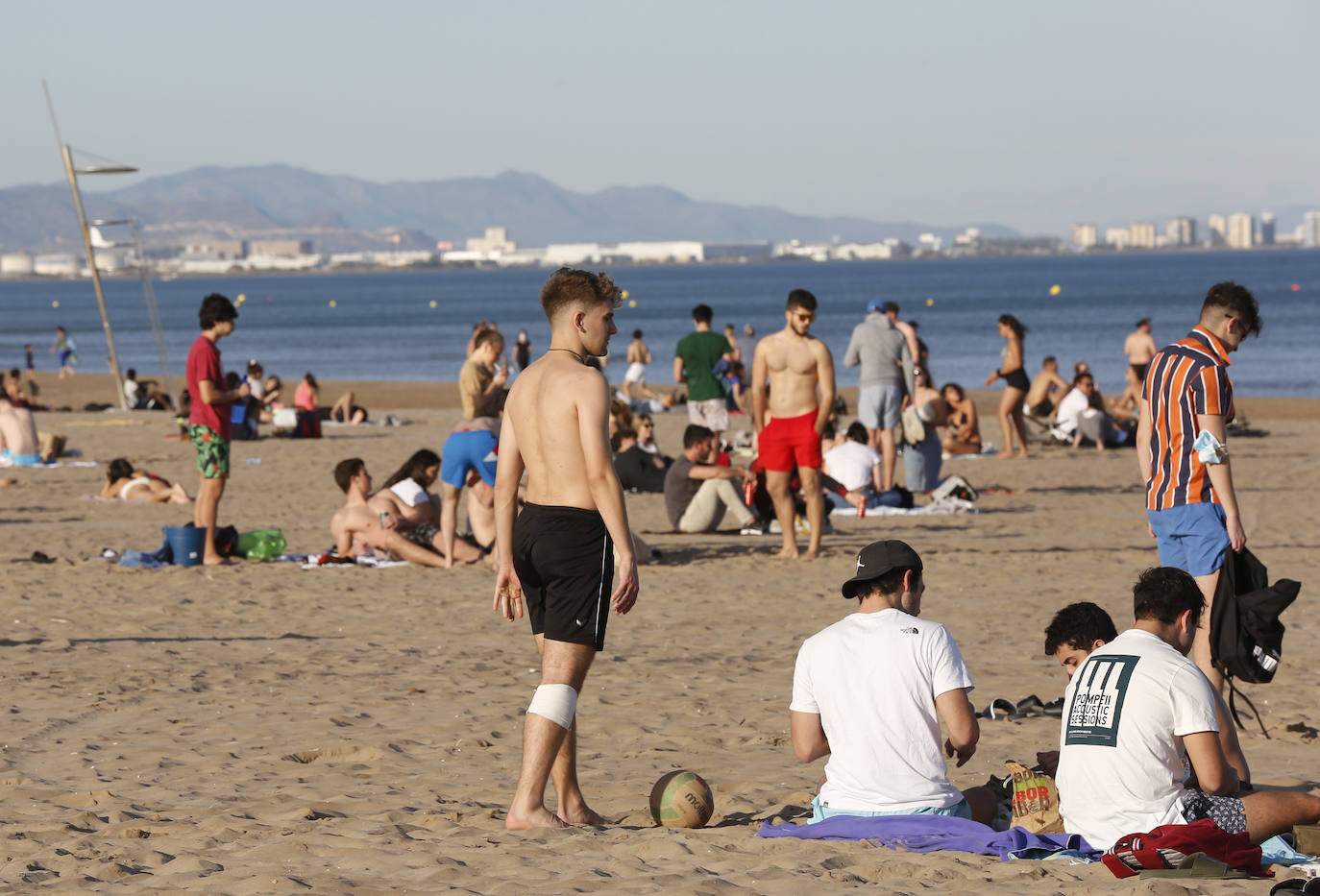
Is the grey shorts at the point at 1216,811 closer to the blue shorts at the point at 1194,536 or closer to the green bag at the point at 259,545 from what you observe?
the blue shorts at the point at 1194,536

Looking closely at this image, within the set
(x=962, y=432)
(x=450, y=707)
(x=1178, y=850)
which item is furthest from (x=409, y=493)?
(x=962, y=432)

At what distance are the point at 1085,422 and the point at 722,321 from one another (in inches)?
2842

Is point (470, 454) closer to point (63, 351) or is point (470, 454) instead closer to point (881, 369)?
point (881, 369)

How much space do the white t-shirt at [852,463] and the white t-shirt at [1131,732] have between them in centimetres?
854

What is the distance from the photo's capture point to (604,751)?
591 cm

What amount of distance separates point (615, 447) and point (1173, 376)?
9158 millimetres

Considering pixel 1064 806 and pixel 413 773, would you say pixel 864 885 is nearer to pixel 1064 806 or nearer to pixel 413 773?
pixel 1064 806

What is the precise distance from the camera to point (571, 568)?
4.53m

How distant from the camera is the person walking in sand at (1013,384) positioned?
1634cm

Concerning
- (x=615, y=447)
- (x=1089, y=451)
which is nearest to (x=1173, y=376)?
(x=615, y=447)

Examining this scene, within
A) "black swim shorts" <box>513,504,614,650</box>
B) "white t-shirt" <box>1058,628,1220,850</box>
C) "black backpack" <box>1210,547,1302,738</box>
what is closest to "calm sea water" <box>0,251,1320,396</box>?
"black backpack" <box>1210,547,1302,738</box>

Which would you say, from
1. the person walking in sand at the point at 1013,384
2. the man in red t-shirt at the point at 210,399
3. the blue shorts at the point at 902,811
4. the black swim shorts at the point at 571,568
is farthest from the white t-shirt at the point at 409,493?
the person walking in sand at the point at 1013,384

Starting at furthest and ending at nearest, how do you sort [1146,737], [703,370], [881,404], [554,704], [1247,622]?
[703,370]
[881,404]
[1247,622]
[554,704]
[1146,737]

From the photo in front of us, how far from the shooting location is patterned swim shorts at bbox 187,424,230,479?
9.82 m
